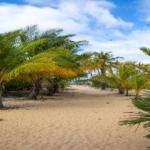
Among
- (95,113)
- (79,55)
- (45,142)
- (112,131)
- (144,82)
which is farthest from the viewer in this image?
(79,55)

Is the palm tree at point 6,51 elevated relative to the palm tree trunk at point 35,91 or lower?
elevated

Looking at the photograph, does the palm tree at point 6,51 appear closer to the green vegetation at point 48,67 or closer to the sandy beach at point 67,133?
the green vegetation at point 48,67

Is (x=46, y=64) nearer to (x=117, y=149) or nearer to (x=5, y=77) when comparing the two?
(x=5, y=77)

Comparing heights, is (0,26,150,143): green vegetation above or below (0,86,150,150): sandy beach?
above

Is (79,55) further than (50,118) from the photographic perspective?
Yes

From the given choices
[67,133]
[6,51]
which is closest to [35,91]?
[6,51]

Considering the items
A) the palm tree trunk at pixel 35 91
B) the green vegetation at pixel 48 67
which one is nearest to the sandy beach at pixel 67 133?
the green vegetation at pixel 48 67

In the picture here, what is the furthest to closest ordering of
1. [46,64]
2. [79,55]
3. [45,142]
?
[79,55] < [46,64] < [45,142]

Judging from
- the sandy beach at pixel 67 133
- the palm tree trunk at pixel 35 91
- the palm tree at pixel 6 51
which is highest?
the palm tree at pixel 6 51

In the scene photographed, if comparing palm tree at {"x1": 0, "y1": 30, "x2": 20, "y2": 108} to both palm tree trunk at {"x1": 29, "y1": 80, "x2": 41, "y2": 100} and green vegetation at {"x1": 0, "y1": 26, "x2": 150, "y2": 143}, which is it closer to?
green vegetation at {"x1": 0, "y1": 26, "x2": 150, "y2": 143}

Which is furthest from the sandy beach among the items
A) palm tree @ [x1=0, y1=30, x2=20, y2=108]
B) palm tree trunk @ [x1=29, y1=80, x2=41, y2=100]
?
palm tree trunk @ [x1=29, y1=80, x2=41, y2=100]

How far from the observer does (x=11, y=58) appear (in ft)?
54.9

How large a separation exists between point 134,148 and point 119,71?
1997 cm

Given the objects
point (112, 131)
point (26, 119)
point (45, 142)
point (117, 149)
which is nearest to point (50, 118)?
point (26, 119)
